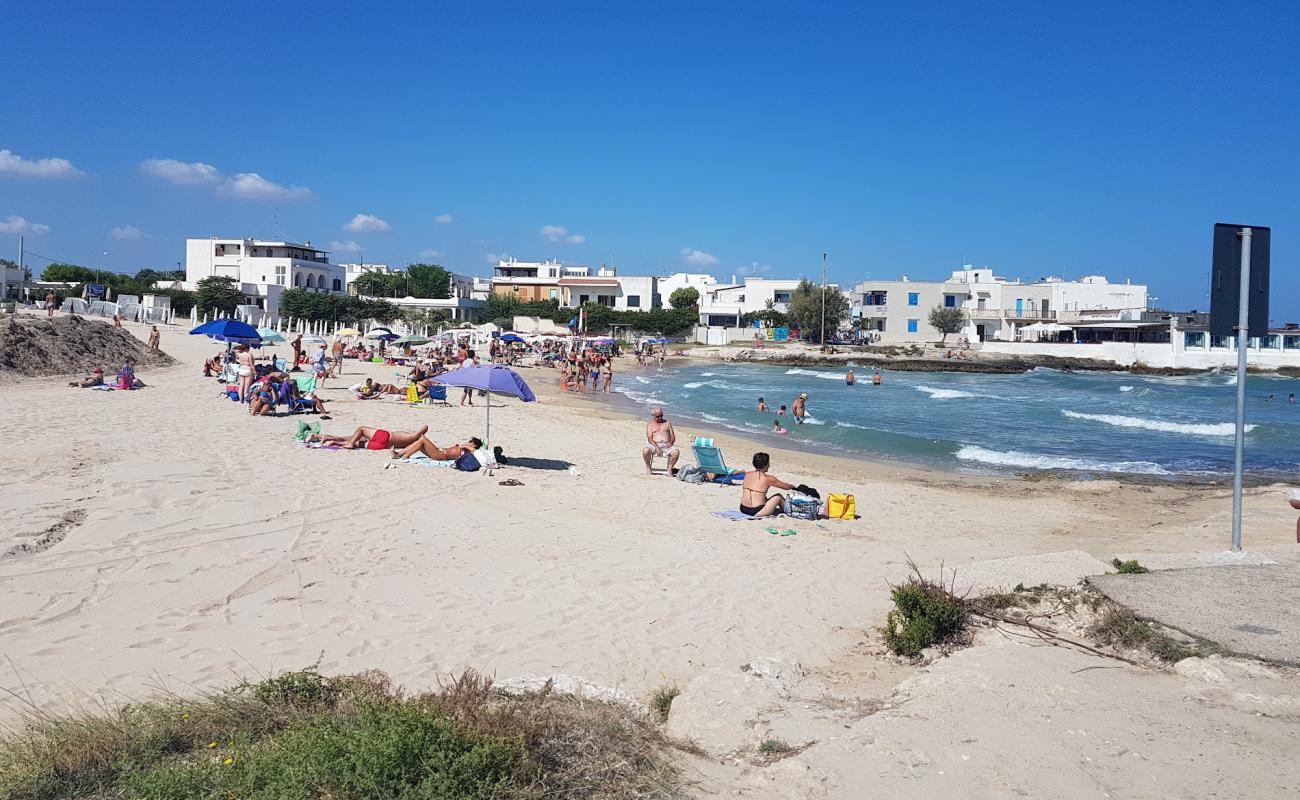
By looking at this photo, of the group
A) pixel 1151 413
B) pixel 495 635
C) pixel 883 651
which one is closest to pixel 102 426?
pixel 495 635

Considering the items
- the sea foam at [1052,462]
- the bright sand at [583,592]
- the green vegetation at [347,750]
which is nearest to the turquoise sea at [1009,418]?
the sea foam at [1052,462]

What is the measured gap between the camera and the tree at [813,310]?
77.9 m

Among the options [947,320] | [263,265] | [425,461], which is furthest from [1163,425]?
[263,265]

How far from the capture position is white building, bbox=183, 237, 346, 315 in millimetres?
68938

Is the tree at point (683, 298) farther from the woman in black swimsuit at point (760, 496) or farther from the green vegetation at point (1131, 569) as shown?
the green vegetation at point (1131, 569)

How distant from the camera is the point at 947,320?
74.2m

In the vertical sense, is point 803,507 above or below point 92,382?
below

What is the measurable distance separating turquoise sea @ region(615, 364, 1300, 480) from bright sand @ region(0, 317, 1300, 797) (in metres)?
5.80

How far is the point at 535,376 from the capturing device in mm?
38562

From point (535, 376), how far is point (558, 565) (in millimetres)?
31414

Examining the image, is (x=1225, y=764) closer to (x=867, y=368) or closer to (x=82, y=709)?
(x=82, y=709)

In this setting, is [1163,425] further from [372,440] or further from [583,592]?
[583,592]

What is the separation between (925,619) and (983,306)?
7817 cm

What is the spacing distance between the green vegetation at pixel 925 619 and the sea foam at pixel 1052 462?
44.4 feet
